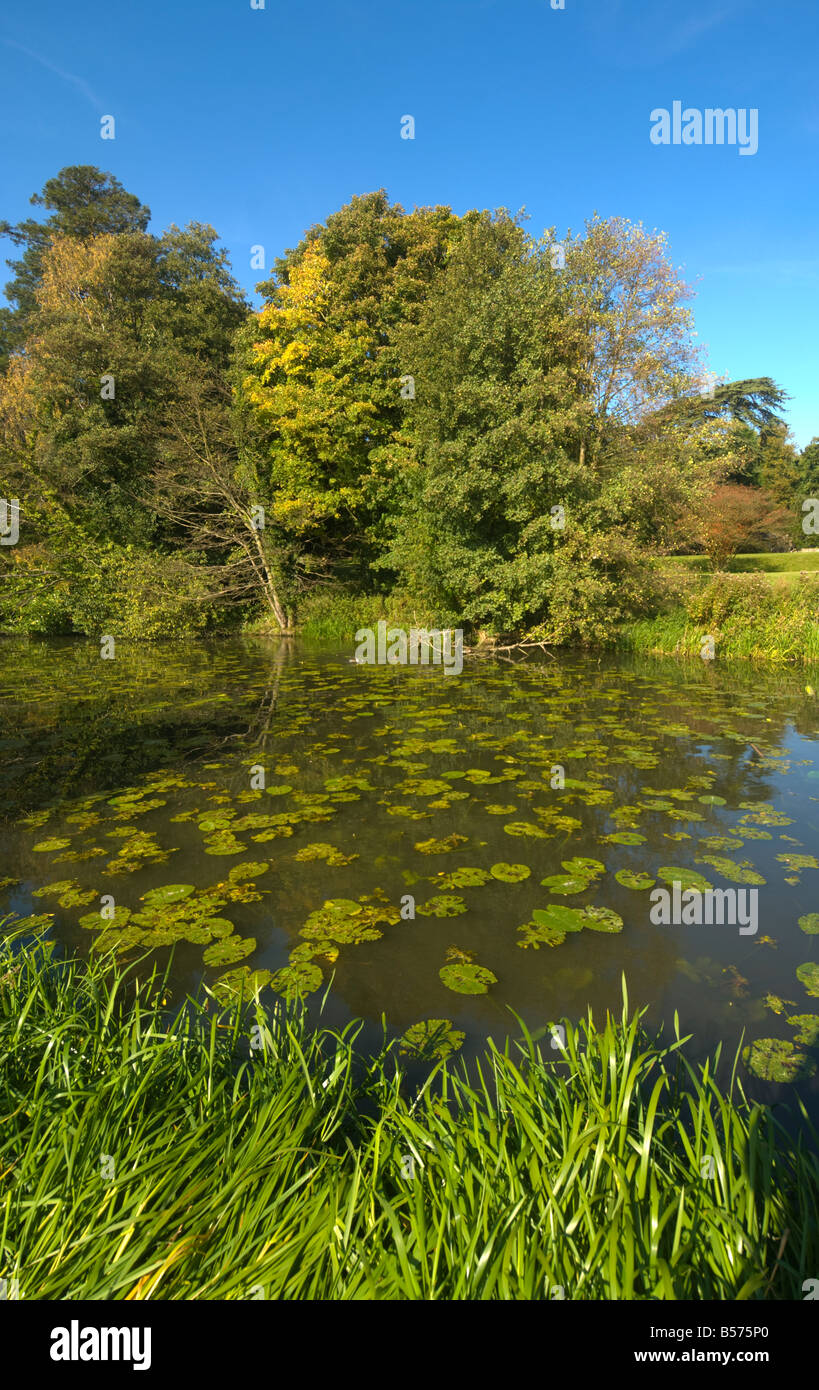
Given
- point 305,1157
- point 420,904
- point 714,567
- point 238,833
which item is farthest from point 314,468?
point 305,1157

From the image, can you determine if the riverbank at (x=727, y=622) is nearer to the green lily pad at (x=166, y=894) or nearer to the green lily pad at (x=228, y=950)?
the green lily pad at (x=166, y=894)

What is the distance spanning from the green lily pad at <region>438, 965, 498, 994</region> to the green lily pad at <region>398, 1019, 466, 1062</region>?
253 mm

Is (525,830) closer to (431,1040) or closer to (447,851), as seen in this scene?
(447,851)

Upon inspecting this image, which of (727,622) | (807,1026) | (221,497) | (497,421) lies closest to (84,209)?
(221,497)

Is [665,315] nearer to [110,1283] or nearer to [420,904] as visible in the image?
[420,904]

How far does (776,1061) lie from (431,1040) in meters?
1.55

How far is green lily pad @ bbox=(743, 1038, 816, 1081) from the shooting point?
2678 mm

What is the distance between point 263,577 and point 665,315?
1466 centimetres

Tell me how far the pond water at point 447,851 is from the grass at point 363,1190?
3.25 ft

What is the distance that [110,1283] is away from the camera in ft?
4.58

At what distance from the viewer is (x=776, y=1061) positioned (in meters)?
2.74

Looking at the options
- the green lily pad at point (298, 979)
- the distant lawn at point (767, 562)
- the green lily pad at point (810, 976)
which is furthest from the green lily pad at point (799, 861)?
the distant lawn at point (767, 562)

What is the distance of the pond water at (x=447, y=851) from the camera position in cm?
332
